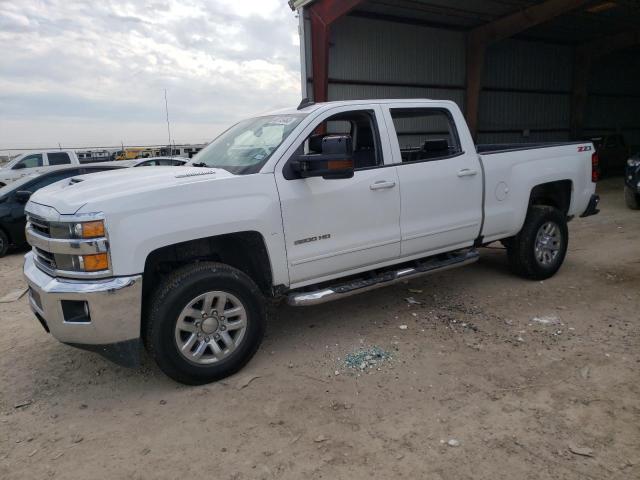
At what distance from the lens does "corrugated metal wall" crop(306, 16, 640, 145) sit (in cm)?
1391

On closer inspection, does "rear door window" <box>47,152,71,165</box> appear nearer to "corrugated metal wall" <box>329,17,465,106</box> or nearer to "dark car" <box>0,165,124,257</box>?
"dark car" <box>0,165,124,257</box>

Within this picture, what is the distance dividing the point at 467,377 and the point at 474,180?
208 centimetres

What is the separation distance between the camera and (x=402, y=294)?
205 inches

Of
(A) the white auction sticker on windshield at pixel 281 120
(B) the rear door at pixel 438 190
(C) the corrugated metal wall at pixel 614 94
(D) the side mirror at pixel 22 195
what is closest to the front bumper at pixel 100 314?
(A) the white auction sticker on windshield at pixel 281 120

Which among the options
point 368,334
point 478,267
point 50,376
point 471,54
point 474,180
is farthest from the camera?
point 471,54

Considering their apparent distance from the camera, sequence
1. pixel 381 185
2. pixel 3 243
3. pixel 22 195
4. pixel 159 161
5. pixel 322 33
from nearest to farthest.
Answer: pixel 381 185, pixel 22 195, pixel 3 243, pixel 322 33, pixel 159 161

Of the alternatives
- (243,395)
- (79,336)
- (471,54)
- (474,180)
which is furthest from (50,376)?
(471,54)

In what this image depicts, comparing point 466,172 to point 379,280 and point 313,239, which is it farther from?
point 313,239

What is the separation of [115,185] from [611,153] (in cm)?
1946

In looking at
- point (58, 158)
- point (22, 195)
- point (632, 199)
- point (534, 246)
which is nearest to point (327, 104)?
point (534, 246)

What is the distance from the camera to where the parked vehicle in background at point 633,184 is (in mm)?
10094

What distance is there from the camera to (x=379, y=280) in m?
Result: 4.18

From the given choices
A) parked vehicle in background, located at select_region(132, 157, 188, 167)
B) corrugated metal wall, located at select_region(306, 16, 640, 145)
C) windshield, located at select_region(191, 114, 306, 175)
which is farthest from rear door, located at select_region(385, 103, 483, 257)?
corrugated metal wall, located at select_region(306, 16, 640, 145)

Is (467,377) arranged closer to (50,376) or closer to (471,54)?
(50,376)
